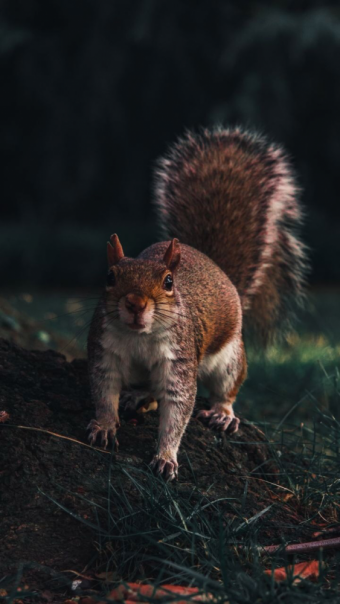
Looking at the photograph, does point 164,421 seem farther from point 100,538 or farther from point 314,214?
point 314,214

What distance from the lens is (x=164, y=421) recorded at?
214cm

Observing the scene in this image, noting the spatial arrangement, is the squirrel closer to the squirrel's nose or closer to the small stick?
the squirrel's nose

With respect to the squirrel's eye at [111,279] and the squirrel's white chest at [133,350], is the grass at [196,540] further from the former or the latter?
the squirrel's eye at [111,279]

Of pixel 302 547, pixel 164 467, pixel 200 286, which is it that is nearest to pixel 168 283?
pixel 200 286

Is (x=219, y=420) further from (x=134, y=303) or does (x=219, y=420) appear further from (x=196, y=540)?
(x=134, y=303)

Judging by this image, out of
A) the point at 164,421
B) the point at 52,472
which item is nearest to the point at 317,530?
the point at 164,421

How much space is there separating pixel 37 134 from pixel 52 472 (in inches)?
341

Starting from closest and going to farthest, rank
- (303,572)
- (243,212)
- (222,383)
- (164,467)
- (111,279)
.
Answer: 1. (303,572)
2. (111,279)
3. (164,467)
4. (222,383)
5. (243,212)

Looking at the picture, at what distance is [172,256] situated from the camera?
2.09 metres

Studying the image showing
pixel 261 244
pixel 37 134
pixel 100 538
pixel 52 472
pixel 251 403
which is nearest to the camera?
pixel 100 538

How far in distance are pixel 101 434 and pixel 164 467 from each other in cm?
21

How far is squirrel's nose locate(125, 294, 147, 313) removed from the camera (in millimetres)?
1909

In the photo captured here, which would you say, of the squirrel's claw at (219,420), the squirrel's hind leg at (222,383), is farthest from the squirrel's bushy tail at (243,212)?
the squirrel's claw at (219,420)

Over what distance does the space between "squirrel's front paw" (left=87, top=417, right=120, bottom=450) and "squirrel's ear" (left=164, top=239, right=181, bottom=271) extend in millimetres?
486
